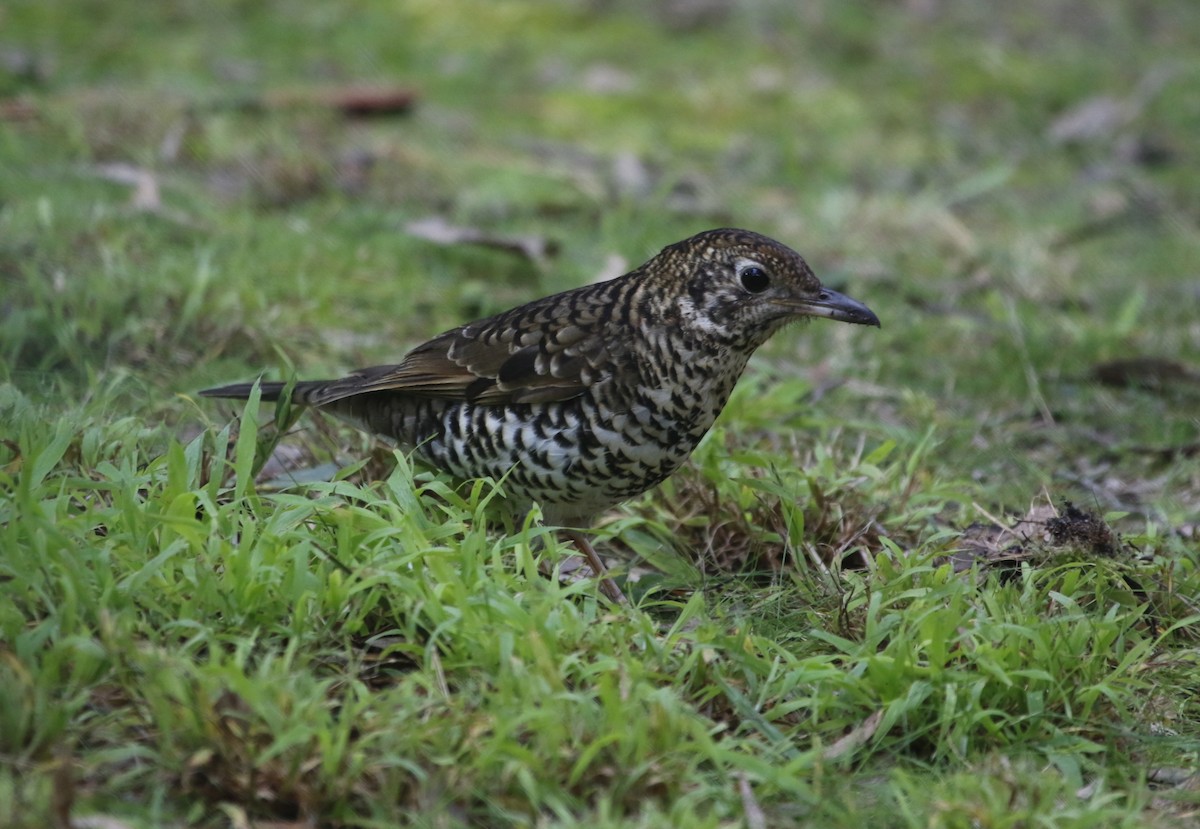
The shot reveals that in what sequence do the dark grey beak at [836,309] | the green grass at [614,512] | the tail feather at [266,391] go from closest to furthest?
the green grass at [614,512]
the dark grey beak at [836,309]
the tail feather at [266,391]

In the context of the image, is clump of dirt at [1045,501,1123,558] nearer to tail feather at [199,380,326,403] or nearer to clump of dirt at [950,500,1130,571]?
clump of dirt at [950,500,1130,571]

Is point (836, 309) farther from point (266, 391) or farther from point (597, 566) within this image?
point (266, 391)

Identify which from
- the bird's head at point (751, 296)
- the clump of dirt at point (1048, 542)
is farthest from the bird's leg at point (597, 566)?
the clump of dirt at point (1048, 542)

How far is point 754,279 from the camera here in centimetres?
433

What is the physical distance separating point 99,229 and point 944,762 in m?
4.64

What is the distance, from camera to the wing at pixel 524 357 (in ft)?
14.3

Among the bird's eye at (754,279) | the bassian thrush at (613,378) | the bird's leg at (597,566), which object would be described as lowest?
the bird's leg at (597,566)

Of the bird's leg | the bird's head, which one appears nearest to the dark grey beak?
the bird's head

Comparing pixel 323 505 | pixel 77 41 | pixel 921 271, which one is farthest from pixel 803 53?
pixel 323 505

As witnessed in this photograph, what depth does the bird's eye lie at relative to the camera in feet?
14.2

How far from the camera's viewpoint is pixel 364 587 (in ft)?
11.3

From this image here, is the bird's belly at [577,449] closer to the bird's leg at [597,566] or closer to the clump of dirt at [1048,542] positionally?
the bird's leg at [597,566]

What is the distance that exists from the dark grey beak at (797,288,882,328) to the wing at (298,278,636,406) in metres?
0.55

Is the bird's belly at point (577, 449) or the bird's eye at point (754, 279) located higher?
the bird's eye at point (754, 279)
